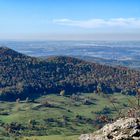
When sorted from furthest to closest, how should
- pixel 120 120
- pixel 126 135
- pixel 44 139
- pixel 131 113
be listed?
pixel 44 139 < pixel 131 113 < pixel 120 120 < pixel 126 135

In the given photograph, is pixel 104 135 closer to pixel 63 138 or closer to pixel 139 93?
pixel 139 93

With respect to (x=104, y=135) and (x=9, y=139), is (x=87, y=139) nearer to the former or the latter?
(x=104, y=135)

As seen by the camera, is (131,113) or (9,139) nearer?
(131,113)

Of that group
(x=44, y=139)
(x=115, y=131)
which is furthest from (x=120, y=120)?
(x=44, y=139)

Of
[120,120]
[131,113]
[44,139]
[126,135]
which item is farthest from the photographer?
[44,139]

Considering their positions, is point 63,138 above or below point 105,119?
below

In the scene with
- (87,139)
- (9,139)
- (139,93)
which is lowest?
(9,139)
